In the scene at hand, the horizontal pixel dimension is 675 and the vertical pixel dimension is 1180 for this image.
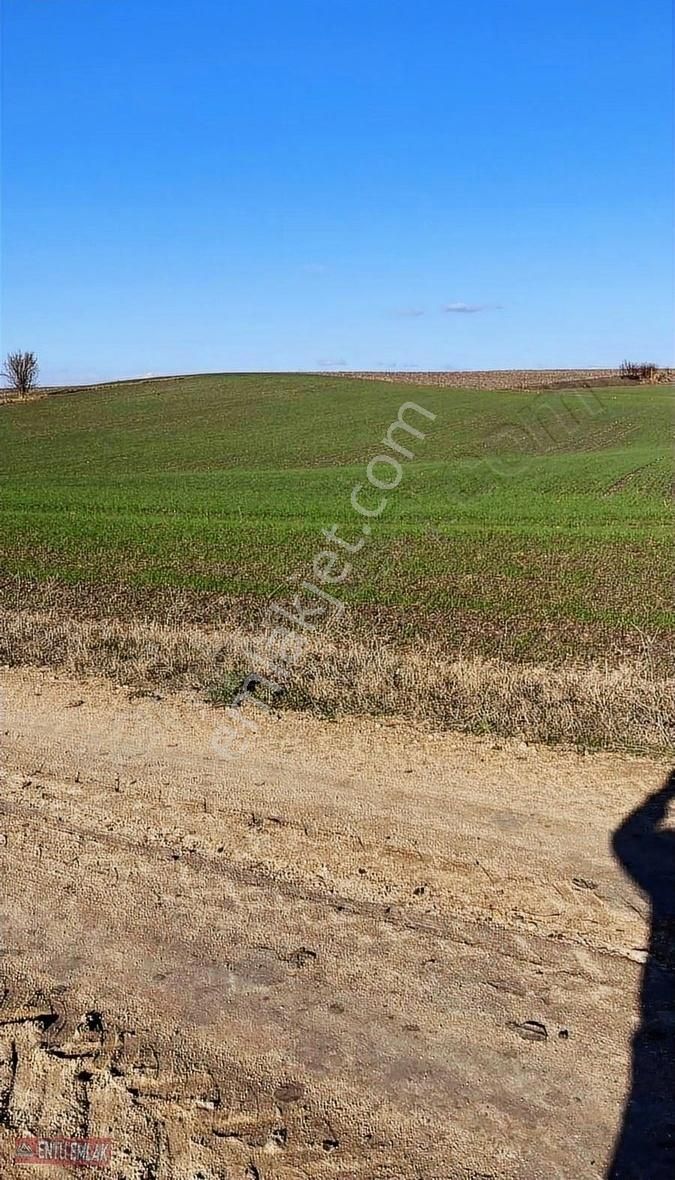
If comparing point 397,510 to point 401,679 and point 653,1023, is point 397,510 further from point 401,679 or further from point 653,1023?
point 653,1023

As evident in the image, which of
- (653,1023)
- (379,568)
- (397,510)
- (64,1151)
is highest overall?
(397,510)

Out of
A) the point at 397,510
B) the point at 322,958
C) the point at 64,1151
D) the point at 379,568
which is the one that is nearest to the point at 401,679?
the point at 322,958

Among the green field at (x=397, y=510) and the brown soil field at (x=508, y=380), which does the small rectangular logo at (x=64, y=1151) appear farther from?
the brown soil field at (x=508, y=380)

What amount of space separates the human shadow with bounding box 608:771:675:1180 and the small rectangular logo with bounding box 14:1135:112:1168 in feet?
6.57

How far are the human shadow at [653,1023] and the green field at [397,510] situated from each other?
5.49 meters

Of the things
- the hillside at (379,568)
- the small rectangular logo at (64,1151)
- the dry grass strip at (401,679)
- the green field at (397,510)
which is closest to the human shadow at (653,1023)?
the dry grass strip at (401,679)

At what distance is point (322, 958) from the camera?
16.0 feet

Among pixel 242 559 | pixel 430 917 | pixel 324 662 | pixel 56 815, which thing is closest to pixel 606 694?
pixel 324 662

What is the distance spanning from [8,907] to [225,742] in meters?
2.64

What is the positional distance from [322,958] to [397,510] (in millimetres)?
21733

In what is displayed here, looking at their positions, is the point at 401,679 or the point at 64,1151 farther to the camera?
the point at 401,679

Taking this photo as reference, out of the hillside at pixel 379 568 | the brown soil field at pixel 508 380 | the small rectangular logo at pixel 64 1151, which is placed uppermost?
the brown soil field at pixel 508 380

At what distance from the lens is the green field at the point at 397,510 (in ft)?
47.8

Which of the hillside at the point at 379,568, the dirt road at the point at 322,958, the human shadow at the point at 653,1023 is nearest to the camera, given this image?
the human shadow at the point at 653,1023
